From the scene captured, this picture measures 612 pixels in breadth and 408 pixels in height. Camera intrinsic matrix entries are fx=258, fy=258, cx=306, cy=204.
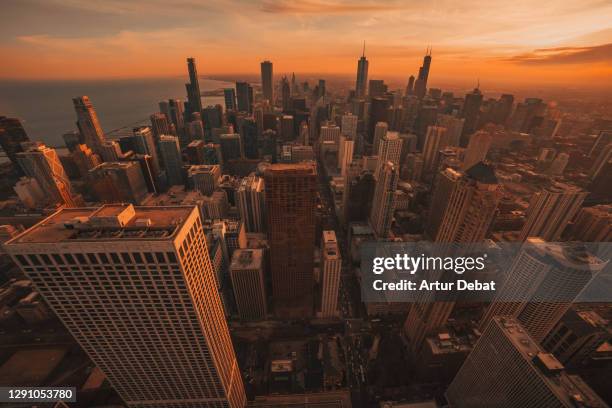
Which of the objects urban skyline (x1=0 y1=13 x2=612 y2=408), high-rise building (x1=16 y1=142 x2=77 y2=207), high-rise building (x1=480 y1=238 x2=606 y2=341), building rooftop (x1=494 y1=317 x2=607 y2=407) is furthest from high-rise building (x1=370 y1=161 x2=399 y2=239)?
high-rise building (x1=16 y1=142 x2=77 y2=207)

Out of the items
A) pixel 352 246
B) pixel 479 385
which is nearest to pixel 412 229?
pixel 352 246

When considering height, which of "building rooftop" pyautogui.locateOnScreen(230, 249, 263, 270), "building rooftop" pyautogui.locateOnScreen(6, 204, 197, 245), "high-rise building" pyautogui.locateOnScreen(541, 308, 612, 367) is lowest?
"high-rise building" pyautogui.locateOnScreen(541, 308, 612, 367)

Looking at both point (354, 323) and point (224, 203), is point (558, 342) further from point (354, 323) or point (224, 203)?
point (224, 203)

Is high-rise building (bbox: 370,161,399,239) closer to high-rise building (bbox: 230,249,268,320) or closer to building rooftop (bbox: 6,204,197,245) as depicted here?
high-rise building (bbox: 230,249,268,320)

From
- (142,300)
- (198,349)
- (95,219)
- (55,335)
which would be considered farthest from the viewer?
(55,335)

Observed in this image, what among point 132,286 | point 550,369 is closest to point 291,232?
point 132,286

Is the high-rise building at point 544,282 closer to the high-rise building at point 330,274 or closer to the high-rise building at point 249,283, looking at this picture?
the high-rise building at point 330,274

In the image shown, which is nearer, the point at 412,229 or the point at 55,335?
the point at 55,335

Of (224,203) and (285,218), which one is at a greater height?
(285,218)
